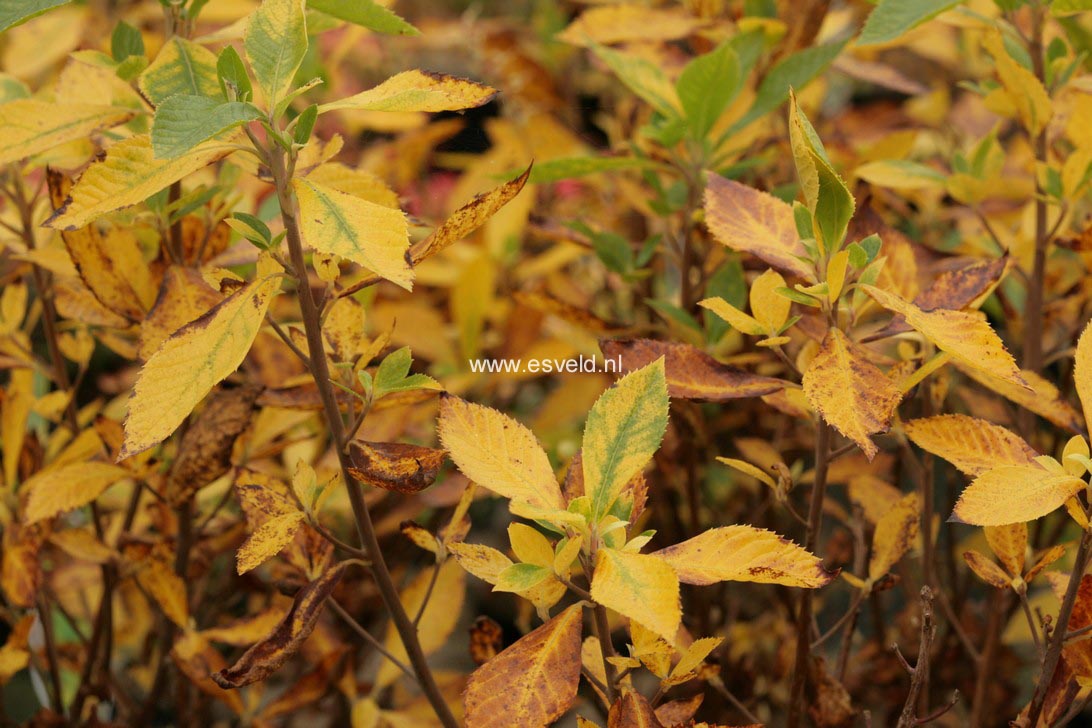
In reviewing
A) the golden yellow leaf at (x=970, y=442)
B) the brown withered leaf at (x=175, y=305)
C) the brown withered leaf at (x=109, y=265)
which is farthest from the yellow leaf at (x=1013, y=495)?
the brown withered leaf at (x=109, y=265)

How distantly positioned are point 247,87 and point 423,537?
0.30 m

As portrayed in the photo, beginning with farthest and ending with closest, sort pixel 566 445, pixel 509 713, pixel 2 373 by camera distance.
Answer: pixel 2 373 < pixel 566 445 < pixel 509 713

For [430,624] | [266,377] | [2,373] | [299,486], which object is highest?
[299,486]

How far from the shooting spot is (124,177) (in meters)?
0.56

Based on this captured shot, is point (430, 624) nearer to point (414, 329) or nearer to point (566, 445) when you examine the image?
point (566, 445)

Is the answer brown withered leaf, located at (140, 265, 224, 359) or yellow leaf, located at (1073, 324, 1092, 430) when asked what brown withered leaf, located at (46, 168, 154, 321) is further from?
yellow leaf, located at (1073, 324, 1092, 430)

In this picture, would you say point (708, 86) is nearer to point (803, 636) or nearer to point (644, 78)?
point (644, 78)

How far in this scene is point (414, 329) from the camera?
1.24m

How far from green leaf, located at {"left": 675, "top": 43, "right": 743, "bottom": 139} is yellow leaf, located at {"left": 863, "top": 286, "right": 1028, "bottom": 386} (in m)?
0.37

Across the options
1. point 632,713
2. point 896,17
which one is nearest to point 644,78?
point 896,17

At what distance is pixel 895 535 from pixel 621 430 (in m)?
0.27

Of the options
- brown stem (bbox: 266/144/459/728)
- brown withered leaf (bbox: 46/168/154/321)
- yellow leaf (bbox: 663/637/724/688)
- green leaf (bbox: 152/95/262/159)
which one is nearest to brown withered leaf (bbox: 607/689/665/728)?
yellow leaf (bbox: 663/637/724/688)

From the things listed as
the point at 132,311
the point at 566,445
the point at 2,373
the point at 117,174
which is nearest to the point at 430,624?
the point at 566,445

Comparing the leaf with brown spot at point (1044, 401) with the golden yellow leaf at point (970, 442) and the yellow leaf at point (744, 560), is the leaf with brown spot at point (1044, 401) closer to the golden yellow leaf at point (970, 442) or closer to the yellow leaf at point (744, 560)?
the golden yellow leaf at point (970, 442)
